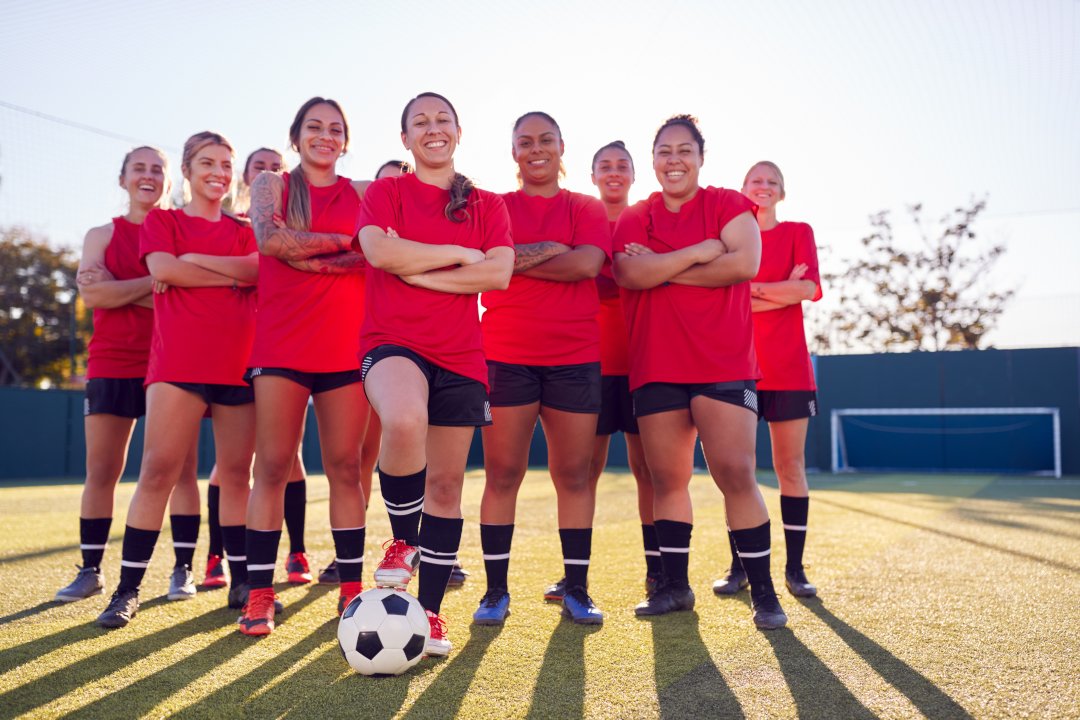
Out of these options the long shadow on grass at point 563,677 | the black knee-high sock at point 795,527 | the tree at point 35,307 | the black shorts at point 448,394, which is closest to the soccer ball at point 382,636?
the long shadow on grass at point 563,677

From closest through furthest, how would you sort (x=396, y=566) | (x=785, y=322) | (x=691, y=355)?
(x=396, y=566)
(x=691, y=355)
(x=785, y=322)

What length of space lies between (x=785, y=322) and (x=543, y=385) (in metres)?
1.47

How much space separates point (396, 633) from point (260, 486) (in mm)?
1098

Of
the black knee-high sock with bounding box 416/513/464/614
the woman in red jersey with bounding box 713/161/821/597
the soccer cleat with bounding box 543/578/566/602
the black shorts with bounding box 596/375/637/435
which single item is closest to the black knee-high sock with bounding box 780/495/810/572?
the woman in red jersey with bounding box 713/161/821/597

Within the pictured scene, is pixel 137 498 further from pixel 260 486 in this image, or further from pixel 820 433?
pixel 820 433

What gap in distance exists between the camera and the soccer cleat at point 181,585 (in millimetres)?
3910

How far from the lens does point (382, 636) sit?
2.58 m

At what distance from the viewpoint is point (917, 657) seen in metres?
2.79

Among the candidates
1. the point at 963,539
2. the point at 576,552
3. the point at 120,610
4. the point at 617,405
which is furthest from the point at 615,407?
the point at 963,539

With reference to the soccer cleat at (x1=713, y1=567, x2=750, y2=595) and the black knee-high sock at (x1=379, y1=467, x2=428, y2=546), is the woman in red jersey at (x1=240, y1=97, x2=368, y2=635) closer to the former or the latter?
the black knee-high sock at (x1=379, y1=467, x2=428, y2=546)

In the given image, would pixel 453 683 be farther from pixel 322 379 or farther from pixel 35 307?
pixel 35 307

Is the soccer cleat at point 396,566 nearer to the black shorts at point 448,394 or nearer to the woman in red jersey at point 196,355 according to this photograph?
the black shorts at point 448,394

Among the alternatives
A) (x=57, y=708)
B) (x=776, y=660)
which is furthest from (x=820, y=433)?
(x=57, y=708)

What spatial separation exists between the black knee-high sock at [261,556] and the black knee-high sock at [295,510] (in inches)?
41.9
